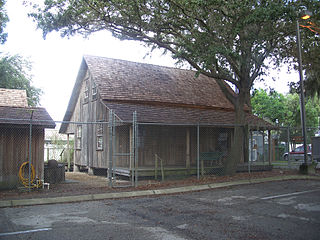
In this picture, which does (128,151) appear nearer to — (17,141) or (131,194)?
(131,194)

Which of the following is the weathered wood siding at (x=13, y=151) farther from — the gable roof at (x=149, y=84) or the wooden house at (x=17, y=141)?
the gable roof at (x=149, y=84)

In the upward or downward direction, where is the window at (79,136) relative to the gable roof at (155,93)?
downward

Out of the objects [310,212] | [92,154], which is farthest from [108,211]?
[92,154]

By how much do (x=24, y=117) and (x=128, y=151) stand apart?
6.28 meters

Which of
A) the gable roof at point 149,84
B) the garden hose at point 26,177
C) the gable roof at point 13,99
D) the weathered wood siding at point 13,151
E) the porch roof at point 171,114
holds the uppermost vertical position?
the gable roof at point 149,84

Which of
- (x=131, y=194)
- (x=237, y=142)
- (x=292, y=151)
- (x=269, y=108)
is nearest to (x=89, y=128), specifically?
(x=237, y=142)

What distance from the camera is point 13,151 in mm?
11320

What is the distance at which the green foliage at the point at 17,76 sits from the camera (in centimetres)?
2967

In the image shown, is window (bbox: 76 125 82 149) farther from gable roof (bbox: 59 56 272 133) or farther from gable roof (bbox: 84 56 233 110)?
gable roof (bbox: 84 56 233 110)

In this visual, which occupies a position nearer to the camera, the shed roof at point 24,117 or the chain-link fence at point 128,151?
the shed roof at point 24,117

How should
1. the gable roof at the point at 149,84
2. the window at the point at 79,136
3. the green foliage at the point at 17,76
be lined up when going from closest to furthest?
the gable roof at the point at 149,84
the window at the point at 79,136
the green foliage at the point at 17,76

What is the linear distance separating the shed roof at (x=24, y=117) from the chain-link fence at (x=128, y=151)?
32 centimetres

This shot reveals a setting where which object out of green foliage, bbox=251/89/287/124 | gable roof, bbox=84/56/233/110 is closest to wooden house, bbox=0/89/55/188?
gable roof, bbox=84/56/233/110

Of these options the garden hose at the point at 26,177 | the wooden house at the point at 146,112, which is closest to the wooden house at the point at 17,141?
the garden hose at the point at 26,177
